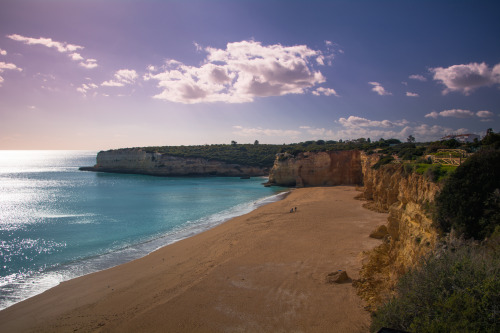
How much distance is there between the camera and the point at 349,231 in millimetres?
15961

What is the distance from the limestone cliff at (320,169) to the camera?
137ft

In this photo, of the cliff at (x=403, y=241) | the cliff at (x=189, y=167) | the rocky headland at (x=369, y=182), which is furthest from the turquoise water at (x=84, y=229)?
the cliff at (x=189, y=167)

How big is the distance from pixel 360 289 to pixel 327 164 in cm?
3558

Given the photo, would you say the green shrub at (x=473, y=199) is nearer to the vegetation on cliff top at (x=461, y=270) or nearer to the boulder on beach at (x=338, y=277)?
the vegetation on cliff top at (x=461, y=270)

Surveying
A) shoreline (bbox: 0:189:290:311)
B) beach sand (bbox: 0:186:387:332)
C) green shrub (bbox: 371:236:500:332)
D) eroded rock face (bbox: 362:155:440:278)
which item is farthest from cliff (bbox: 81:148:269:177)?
green shrub (bbox: 371:236:500:332)

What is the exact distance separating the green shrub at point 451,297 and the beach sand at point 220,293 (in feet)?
9.95

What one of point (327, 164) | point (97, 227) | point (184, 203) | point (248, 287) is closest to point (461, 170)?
point (248, 287)

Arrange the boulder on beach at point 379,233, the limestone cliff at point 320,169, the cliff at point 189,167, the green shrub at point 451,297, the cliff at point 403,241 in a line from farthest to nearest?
the cliff at point 189,167
the limestone cliff at point 320,169
the boulder on beach at point 379,233
the cliff at point 403,241
the green shrub at point 451,297

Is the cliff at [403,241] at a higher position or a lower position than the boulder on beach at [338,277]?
higher

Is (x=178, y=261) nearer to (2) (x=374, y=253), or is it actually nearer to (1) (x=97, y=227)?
(2) (x=374, y=253)

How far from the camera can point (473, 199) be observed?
6.32m

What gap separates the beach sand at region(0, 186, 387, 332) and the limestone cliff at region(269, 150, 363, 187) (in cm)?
2772

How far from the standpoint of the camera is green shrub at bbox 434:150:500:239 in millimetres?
6047

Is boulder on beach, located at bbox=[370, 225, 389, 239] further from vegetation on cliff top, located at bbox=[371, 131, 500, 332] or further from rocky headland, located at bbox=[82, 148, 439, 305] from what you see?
vegetation on cliff top, located at bbox=[371, 131, 500, 332]
